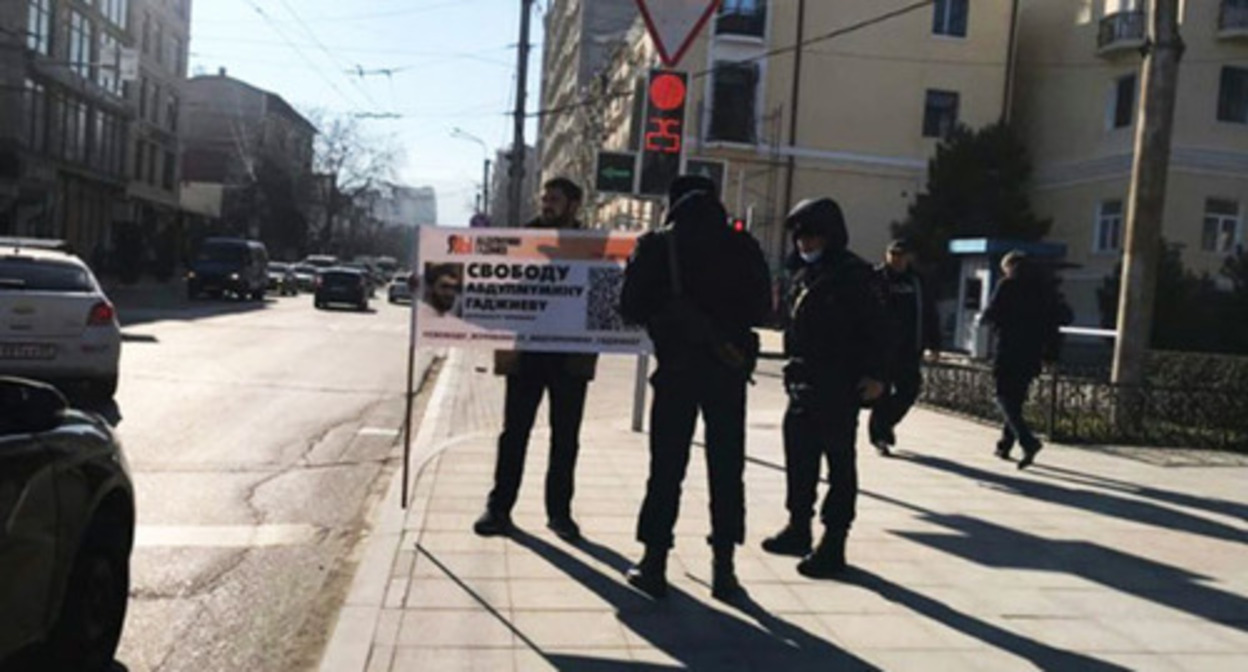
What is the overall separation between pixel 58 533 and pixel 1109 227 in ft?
114

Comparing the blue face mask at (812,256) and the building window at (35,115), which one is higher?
the building window at (35,115)

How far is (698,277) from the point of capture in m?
5.19

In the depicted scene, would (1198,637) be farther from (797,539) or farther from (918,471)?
(918,471)

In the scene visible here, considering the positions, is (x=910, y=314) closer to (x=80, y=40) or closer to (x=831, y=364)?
(x=831, y=364)

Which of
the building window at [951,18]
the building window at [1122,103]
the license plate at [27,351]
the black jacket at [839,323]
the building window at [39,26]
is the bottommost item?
the license plate at [27,351]

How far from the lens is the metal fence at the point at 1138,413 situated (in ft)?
36.6

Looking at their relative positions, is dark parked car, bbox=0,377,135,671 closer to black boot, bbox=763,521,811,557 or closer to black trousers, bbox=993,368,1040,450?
black boot, bbox=763,521,811,557

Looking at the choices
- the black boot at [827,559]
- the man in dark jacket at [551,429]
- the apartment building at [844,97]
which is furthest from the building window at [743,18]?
the black boot at [827,559]

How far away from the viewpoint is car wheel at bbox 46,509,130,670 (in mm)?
3914

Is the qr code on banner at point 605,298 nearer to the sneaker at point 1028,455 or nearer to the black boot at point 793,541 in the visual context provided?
the black boot at point 793,541

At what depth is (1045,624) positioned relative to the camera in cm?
508

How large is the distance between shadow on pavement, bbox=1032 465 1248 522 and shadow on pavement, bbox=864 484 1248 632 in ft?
6.12

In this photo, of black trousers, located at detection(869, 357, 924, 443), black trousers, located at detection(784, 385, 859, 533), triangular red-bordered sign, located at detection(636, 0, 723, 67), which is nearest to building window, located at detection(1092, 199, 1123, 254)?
black trousers, located at detection(869, 357, 924, 443)

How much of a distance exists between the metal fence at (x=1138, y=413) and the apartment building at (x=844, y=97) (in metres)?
27.8
